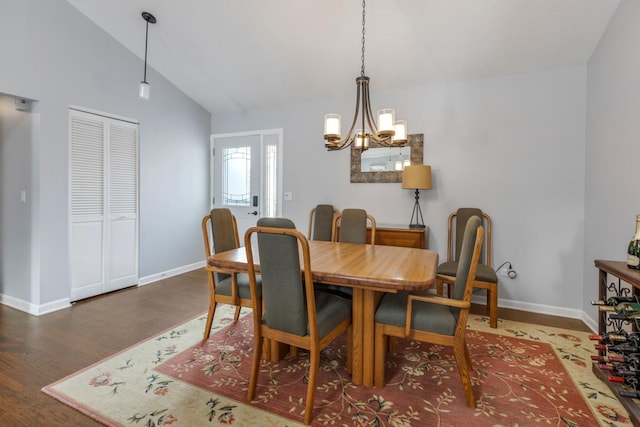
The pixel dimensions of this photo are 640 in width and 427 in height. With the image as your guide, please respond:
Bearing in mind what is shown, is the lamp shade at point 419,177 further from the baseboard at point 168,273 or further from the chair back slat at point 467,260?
the baseboard at point 168,273

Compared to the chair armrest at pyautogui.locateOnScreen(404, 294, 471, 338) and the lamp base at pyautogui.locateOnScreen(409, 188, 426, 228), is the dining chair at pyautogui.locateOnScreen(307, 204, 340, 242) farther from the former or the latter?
the chair armrest at pyautogui.locateOnScreen(404, 294, 471, 338)

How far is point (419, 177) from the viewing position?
3381 mm

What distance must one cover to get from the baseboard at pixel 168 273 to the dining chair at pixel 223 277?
81.6 inches

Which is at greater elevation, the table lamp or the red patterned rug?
the table lamp

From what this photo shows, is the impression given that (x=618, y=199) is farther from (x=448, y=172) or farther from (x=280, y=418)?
(x=280, y=418)

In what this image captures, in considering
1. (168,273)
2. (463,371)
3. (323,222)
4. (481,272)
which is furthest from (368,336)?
(168,273)

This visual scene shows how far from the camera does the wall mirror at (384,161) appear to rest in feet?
12.2

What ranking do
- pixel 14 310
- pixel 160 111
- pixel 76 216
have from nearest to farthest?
pixel 14 310 → pixel 76 216 → pixel 160 111

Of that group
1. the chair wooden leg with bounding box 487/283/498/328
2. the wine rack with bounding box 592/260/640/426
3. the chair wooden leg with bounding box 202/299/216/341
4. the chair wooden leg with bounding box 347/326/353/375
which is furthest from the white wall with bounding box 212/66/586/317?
the chair wooden leg with bounding box 202/299/216/341

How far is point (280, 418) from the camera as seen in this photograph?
168 centimetres

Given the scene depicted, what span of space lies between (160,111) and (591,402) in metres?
5.06

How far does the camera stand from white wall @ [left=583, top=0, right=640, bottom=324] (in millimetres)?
2227

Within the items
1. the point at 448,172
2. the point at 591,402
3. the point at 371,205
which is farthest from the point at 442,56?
the point at 591,402

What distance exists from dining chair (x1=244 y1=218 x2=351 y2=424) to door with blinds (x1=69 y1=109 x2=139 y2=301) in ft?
9.18
